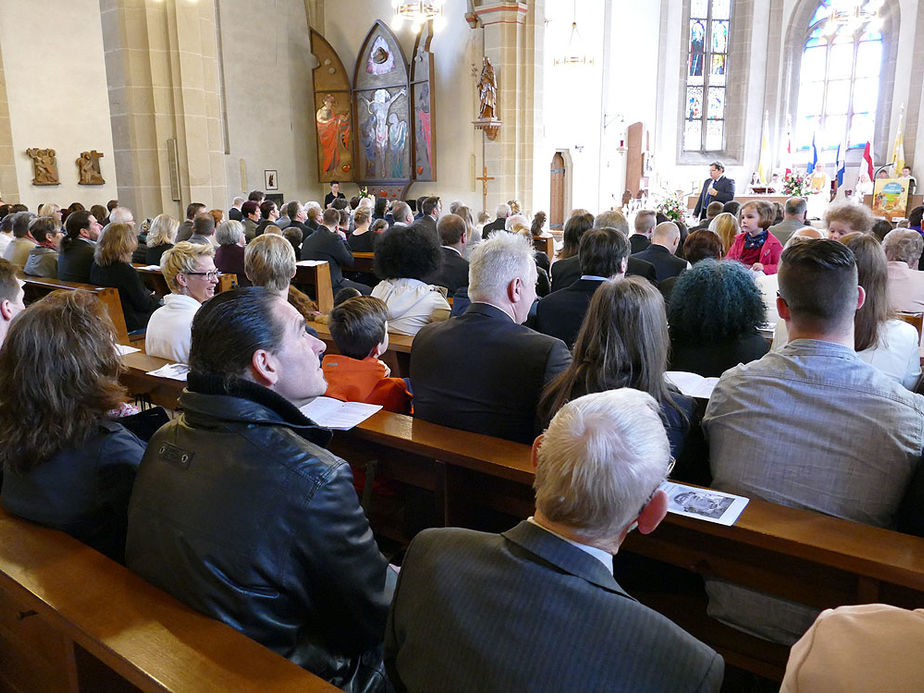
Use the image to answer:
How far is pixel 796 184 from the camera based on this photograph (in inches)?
567

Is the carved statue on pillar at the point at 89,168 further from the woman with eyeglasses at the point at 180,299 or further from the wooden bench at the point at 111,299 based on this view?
the woman with eyeglasses at the point at 180,299

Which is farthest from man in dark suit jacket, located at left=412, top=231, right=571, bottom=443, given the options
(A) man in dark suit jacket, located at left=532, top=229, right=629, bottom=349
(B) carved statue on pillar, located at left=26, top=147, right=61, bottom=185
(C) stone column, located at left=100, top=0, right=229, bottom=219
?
(B) carved statue on pillar, located at left=26, top=147, right=61, bottom=185

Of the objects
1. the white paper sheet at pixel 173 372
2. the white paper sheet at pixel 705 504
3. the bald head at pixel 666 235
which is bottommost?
the white paper sheet at pixel 173 372

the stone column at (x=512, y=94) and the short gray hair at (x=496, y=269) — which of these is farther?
the stone column at (x=512, y=94)

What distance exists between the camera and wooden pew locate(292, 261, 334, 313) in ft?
22.0

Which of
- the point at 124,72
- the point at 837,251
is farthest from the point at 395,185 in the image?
the point at 837,251

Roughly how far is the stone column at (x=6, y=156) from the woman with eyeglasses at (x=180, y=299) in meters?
→ 10.4

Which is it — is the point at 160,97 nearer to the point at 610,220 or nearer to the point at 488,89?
the point at 488,89

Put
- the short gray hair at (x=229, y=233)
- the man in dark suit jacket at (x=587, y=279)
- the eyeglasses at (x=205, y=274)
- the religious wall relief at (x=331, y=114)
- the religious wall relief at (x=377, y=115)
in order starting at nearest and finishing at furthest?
the man in dark suit jacket at (x=587, y=279)
the eyeglasses at (x=205, y=274)
the short gray hair at (x=229, y=233)
the religious wall relief at (x=377, y=115)
the religious wall relief at (x=331, y=114)

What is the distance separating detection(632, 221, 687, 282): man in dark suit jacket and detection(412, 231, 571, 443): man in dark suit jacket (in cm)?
295

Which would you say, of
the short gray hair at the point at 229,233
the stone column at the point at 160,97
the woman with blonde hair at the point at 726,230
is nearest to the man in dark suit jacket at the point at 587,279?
the woman with blonde hair at the point at 726,230

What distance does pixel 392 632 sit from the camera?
1401 mm

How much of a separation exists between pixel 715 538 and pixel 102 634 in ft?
4.94

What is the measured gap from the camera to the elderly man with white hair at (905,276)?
4.44m
